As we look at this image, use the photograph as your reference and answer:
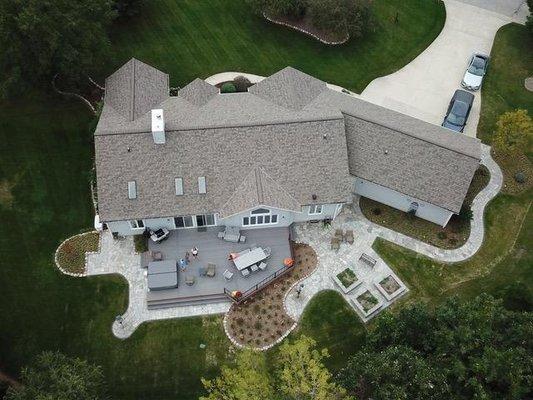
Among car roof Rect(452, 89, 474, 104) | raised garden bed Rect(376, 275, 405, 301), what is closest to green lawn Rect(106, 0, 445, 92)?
car roof Rect(452, 89, 474, 104)

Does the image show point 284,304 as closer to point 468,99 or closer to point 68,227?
point 68,227

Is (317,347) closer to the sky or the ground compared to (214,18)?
closer to the ground

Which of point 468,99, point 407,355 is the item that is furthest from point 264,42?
point 407,355

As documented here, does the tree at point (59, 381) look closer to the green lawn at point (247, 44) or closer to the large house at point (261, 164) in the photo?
the large house at point (261, 164)

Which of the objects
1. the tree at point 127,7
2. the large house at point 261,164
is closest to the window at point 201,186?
the large house at point 261,164

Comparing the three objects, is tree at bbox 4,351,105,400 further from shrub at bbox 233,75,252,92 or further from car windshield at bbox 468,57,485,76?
car windshield at bbox 468,57,485,76
